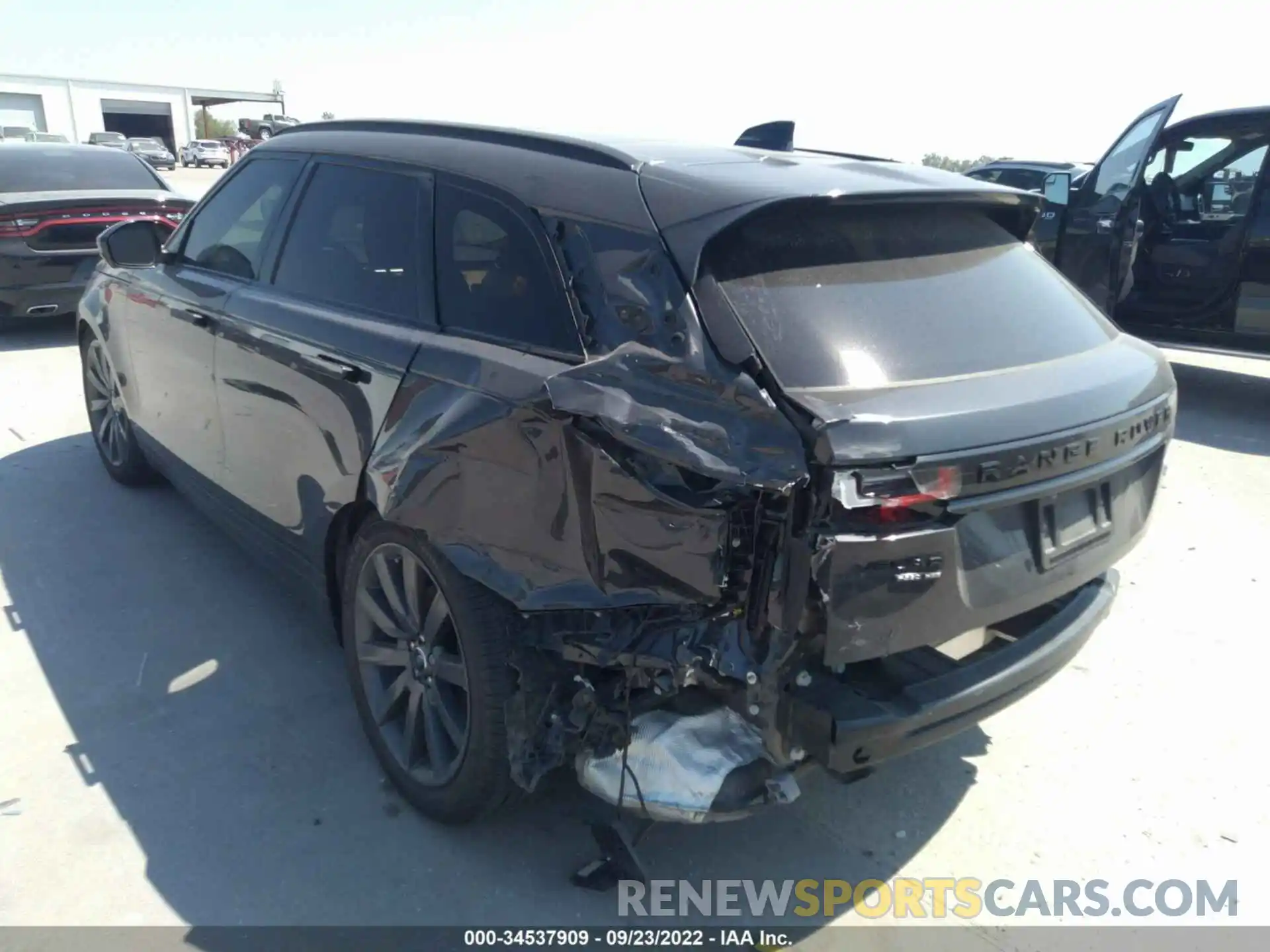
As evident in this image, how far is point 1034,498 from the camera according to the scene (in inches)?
88.4

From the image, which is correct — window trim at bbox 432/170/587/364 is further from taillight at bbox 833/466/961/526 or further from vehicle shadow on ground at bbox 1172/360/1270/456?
vehicle shadow on ground at bbox 1172/360/1270/456

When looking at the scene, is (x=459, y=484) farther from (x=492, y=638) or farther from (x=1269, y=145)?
(x=1269, y=145)

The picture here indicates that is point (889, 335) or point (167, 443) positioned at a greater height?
point (889, 335)

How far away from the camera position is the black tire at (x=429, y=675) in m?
2.46

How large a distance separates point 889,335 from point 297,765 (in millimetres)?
2196

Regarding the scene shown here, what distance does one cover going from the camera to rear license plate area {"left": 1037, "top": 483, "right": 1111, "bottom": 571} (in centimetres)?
233

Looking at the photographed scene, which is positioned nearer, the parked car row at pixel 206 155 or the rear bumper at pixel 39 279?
the rear bumper at pixel 39 279

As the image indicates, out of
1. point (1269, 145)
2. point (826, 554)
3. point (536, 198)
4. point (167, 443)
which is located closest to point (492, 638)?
point (826, 554)

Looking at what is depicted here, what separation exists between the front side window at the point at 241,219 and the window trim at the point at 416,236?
8 cm

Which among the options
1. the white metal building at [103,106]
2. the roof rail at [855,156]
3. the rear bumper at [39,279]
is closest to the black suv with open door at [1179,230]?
the roof rail at [855,156]

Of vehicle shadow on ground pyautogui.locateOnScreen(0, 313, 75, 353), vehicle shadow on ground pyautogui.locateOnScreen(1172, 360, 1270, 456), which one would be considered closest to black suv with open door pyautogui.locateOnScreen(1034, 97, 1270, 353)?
vehicle shadow on ground pyautogui.locateOnScreen(1172, 360, 1270, 456)

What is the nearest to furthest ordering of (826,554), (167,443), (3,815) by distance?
(826,554) < (3,815) < (167,443)

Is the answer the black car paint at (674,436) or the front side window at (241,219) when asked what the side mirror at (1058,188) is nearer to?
the black car paint at (674,436)

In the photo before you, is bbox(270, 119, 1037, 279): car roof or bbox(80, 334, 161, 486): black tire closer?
bbox(270, 119, 1037, 279): car roof
